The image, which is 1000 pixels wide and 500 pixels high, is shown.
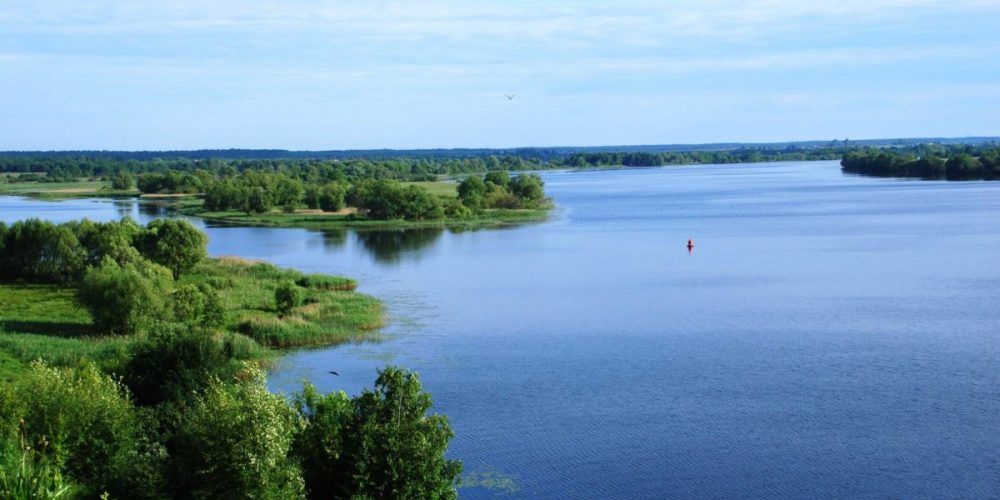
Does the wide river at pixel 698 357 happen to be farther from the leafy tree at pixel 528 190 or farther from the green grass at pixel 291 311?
the leafy tree at pixel 528 190

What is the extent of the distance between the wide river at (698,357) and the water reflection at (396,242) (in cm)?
56

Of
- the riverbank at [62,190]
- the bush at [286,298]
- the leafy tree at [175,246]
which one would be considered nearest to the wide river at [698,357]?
the bush at [286,298]

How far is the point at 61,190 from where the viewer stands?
148500mm

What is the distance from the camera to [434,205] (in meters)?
91.1

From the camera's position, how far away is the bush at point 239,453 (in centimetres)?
1770

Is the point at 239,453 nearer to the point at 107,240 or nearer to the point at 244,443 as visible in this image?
the point at 244,443

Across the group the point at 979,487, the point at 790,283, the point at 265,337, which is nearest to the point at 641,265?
the point at 790,283

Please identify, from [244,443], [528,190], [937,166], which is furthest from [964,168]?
[244,443]

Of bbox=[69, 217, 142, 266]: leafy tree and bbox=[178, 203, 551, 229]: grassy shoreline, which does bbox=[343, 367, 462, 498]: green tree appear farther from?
bbox=[178, 203, 551, 229]: grassy shoreline

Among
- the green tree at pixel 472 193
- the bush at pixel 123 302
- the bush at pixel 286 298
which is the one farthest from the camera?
the green tree at pixel 472 193

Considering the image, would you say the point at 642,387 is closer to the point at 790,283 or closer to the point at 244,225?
the point at 790,283

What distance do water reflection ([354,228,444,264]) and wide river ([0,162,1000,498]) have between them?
0.56 meters

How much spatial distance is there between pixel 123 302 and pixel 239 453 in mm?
20849

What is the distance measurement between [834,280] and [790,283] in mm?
2405
